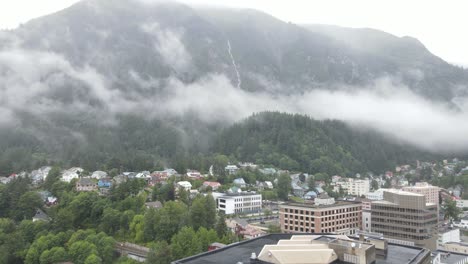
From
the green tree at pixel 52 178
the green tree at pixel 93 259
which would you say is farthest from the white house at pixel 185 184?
the green tree at pixel 93 259

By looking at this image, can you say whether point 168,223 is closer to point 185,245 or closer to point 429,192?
point 185,245

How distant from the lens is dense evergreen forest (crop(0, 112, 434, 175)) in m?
139

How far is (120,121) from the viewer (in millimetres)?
179250

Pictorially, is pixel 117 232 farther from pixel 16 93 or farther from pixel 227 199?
→ pixel 16 93

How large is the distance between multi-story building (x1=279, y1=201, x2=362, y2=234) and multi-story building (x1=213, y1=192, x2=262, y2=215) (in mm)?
19024

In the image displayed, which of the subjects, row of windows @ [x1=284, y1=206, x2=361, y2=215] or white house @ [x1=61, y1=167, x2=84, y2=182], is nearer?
row of windows @ [x1=284, y1=206, x2=361, y2=215]

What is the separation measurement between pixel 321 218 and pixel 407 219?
41.5 ft

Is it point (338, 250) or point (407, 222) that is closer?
point (338, 250)

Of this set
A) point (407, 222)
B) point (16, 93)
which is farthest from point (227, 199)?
point (16, 93)

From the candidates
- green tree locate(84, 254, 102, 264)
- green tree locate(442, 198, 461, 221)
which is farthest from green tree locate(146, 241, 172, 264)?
green tree locate(442, 198, 461, 221)

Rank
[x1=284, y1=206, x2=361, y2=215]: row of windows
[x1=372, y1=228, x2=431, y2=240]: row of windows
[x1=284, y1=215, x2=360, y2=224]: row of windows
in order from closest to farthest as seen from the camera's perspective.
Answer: [x1=372, y1=228, x2=431, y2=240]: row of windows → [x1=284, y1=206, x2=361, y2=215]: row of windows → [x1=284, y1=215, x2=360, y2=224]: row of windows

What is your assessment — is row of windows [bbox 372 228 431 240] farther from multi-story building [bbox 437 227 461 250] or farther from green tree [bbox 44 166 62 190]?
green tree [bbox 44 166 62 190]

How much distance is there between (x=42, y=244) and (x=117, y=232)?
10872mm

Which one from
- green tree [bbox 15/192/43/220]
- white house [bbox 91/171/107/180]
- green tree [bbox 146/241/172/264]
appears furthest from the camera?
white house [bbox 91/171/107/180]
